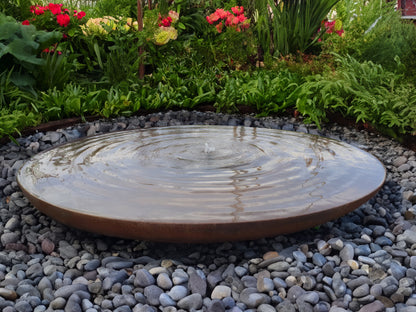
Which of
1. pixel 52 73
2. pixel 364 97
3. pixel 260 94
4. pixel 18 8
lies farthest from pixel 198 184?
pixel 18 8

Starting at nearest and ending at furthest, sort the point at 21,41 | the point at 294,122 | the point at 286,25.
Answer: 1. the point at 21,41
2. the point at 294,122
3. the point at 286,25

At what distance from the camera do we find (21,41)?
11.6 feet

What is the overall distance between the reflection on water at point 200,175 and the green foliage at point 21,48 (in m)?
1.17

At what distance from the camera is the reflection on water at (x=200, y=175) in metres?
1.82

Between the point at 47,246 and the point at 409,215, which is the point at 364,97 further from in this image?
the point at 47,246

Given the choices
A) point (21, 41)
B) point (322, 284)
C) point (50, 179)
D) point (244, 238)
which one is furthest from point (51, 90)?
point (322, 284)

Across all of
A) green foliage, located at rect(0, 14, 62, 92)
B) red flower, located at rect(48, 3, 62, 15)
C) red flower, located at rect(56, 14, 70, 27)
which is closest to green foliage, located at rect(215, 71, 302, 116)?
green foliage, located at rect(0, 14, 62, 92)

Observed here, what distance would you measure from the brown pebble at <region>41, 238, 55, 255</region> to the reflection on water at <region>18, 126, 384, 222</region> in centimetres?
21

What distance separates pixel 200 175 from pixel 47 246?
2.42 ft

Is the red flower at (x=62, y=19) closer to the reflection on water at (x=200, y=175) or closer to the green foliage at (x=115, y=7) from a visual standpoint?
the green foliage at (x=115, y=7)

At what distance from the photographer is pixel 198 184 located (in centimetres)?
205

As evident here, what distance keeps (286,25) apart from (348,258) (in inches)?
142

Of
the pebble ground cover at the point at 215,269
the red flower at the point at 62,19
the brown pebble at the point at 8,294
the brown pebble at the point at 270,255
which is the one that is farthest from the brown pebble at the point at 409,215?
the red flower at the point at 62,19

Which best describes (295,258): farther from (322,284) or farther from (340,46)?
(340,46)
